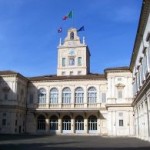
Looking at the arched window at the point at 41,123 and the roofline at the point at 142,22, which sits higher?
the roofline at the point at 142,22

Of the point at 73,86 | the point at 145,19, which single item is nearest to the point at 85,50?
the point at 73,86

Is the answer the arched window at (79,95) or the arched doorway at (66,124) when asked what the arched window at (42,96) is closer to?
the arched doorway at (66,124)

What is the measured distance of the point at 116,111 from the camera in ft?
158

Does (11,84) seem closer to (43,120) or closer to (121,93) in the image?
(43,120)

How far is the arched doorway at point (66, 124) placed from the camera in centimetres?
5388

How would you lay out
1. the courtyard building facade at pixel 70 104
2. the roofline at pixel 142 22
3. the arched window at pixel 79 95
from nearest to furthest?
the roofline at pixel 142 22 → the courtyard building facade at pixel 70 104 → the arched window at pixel 79 95

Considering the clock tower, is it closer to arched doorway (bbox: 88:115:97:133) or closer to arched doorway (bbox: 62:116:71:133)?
arched doorway (bbox: 62:116:71:133)

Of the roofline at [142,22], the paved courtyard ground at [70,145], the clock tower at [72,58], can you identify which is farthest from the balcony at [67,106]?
the paved courtyard ground at [70,145]

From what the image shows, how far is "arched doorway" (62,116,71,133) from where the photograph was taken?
53.9 m

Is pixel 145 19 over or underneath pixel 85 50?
underneath

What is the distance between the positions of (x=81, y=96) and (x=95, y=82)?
341cm

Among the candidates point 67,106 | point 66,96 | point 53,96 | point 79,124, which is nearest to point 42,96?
point 53,96

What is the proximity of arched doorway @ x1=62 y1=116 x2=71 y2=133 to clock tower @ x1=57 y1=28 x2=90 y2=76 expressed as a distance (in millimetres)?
15063

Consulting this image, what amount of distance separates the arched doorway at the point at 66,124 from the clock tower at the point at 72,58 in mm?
15063
